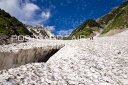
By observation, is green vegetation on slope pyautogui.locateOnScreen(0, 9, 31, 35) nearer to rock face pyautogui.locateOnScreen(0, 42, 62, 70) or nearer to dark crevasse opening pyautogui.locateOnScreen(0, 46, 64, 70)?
rock face pyautogui.locateOnScreen(0, 42, 62, 70)

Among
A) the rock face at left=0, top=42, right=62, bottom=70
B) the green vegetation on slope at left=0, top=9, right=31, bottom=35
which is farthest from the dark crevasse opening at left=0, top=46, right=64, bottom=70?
the green vegetation on slope at left=0, top=9, right=31, bottom=35

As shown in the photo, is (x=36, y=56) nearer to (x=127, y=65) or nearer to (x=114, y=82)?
(x=127, y=65)

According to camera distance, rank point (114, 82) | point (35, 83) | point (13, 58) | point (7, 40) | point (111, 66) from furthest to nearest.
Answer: point (7, 40)
point (13, 58)
point (111, 66)
point (114, 82)
point (35, 83)

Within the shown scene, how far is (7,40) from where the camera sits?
37125 mm

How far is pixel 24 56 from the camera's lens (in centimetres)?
2419

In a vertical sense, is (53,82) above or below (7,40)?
below

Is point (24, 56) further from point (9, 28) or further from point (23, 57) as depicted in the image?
point (9, 28)

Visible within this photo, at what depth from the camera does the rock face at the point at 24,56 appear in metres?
22.2

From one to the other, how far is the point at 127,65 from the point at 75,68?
4863mm

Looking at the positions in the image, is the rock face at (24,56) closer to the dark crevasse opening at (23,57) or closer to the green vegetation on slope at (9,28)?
the dark crevasse opening at (23,57)

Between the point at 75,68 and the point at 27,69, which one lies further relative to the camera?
the point at 75,68

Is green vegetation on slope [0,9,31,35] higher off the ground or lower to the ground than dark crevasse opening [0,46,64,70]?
higher

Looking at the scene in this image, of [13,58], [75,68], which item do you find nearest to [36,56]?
[13,58]

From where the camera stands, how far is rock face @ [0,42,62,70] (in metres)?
22.2
